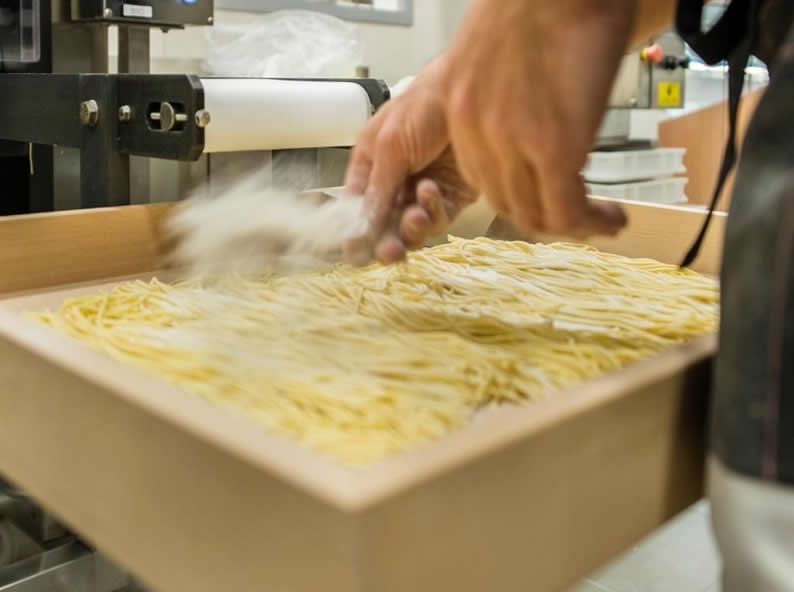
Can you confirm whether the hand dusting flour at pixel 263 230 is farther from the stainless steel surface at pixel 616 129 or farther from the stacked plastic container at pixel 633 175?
the stainless steel surface at pixel 616 129

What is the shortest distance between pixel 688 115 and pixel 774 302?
3359 millimetres

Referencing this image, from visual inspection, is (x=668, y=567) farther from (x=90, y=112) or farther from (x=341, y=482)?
(x=341, y=482)

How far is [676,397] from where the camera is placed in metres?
0.67

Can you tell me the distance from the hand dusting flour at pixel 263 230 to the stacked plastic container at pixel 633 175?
6.22 ft

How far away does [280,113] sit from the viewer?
1.38m

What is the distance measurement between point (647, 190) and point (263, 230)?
7.31 feet

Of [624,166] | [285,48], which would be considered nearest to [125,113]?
[285,48]

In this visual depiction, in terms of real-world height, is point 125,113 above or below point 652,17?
below

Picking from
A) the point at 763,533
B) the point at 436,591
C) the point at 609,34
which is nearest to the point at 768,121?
the point at 609,34

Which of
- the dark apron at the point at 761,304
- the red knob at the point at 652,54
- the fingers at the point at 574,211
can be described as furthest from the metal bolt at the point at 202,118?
the red knob at the point at 652,54

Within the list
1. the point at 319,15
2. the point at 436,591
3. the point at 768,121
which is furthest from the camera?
the point at 319,15

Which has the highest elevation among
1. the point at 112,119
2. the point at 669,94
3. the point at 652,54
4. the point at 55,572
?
the point at 652,54

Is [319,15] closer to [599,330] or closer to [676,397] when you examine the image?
[599,330]

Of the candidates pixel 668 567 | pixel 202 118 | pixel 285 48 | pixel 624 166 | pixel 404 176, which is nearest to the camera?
pixel 404 176
